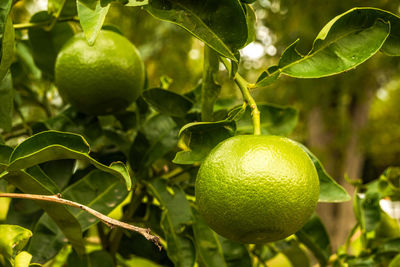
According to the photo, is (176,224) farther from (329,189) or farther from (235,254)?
(329,189)

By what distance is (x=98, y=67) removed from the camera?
63 centimetres

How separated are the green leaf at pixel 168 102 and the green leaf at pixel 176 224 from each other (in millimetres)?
111

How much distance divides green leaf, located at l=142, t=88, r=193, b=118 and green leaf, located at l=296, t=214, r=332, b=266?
0.27 m

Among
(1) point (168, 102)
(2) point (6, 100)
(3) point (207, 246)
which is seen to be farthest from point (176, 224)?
(2) point (6, 100)

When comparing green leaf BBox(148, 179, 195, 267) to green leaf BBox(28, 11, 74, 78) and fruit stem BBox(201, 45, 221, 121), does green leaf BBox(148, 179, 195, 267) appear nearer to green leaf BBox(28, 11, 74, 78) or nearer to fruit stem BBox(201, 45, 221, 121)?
fruit stem BBox(201, 45, 221, 121)

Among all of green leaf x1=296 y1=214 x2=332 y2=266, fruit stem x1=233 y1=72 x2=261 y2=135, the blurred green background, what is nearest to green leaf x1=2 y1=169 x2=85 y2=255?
fruit stem x1=233 y1=72 x2=261 y2=135

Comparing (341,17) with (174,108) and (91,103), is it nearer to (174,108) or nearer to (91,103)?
(174,108)

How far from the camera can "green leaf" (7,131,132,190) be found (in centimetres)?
43

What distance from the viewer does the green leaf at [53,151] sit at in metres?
0.43

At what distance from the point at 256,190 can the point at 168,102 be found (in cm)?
22

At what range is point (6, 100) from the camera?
1.84 ft

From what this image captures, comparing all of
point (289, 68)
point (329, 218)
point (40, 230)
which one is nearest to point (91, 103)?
point (40, 230)

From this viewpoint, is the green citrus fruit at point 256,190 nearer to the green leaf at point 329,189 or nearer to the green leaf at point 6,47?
the green leaf at point 329,189

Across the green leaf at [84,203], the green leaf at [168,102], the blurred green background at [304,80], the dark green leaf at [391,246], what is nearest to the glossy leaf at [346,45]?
the green leaf at [168,102]
